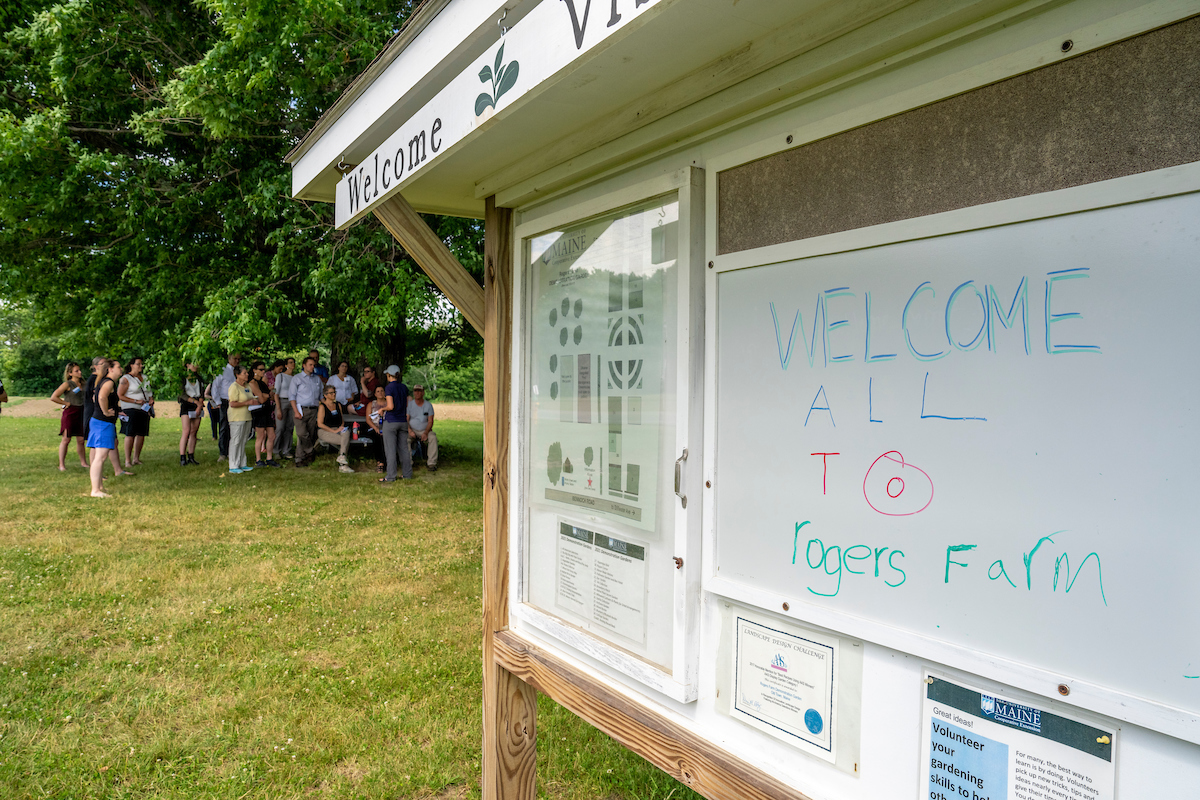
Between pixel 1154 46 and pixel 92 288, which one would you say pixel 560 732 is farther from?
pixel 92 288

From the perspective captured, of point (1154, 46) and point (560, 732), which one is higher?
point (1154, 46)

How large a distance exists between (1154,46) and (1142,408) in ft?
2.08

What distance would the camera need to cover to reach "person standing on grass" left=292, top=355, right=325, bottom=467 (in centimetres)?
1267

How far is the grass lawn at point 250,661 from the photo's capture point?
11.4 feet

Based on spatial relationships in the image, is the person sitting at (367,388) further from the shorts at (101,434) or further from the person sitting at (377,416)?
the shorts at (101,434)

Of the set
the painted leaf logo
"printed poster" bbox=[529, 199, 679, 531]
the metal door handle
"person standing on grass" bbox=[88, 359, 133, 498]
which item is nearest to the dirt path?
"person standing on grass" bbox=[88, 359, 133, 498]

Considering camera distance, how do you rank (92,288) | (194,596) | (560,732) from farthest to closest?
(92,288)
(194,596)
(560,732)

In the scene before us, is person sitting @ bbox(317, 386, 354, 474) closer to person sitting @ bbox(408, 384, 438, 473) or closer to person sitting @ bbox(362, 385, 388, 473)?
person sitting @ bbox(362, 385, 388, 473)

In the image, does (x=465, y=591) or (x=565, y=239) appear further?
(x=465, y=591)

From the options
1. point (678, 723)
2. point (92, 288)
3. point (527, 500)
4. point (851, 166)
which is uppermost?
point (92, 288)

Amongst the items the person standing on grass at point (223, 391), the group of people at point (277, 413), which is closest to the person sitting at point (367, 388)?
the group of people at point (277, 413)

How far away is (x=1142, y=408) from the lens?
1274mm

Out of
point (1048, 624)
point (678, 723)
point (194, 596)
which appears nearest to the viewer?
point (1048, 624)

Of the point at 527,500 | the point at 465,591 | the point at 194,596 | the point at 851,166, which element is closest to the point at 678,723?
the point at 527,500
